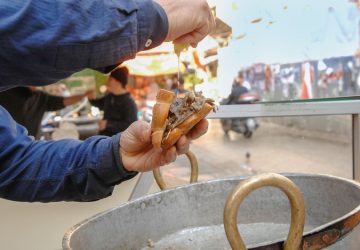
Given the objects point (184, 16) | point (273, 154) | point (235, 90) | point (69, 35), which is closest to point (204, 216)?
point (184, 16)

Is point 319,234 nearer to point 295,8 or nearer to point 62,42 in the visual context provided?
point 62,42

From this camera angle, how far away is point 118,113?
4.47 meters

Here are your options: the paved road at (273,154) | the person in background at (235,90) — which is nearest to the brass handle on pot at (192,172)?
the person in background at (235,90)

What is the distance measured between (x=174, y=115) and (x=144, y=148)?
15 centimetres

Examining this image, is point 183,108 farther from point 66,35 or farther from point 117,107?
point 117,107

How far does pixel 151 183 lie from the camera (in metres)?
2.21

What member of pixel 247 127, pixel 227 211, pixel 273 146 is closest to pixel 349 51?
pixel 227 211

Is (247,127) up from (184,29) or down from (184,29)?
down

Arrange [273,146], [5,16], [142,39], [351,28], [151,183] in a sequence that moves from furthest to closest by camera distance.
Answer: [273,146]
[351,28]
[151,183]
[142,39]
[5,16]

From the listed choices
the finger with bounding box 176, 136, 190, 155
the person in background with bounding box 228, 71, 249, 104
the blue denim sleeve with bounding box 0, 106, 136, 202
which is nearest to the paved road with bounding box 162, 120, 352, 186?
the person in background with bounding box 228, 71, 249, 104

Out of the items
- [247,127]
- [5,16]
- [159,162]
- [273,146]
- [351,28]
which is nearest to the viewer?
[5,16]

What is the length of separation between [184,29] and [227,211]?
1.34 feet

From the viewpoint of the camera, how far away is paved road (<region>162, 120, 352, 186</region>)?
5.75 metres

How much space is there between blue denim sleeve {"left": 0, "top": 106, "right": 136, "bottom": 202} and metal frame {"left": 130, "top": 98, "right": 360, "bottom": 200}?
27.9 inches
